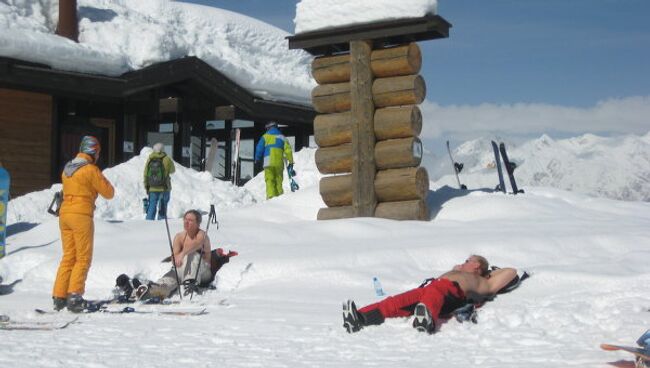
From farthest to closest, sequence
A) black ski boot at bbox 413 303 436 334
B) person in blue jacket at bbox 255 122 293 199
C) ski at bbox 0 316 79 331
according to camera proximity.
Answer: person in blue jacket at bbox 255 122 293 199 → ski at bbox 0 316 79 331 → black ski boot at bbox 413 303 436 334

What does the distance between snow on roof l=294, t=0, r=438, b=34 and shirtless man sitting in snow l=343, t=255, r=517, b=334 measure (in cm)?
538

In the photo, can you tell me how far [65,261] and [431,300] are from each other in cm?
352

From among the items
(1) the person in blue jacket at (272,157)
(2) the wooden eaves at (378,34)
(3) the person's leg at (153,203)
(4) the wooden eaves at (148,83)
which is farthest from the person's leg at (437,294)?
(4) the wooden eaves at (148,83)

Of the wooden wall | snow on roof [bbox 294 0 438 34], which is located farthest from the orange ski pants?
the wooden wall

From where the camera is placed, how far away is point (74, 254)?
25.0 ft

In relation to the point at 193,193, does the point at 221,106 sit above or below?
above

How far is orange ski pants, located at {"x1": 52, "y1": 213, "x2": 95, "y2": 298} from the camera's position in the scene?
7477 mm

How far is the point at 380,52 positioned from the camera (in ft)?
38.9

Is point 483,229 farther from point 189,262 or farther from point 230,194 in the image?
point 230,194

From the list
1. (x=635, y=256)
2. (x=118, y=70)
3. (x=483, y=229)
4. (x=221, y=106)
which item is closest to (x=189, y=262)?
(x=483, y=229)

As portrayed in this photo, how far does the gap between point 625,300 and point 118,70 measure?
51.1 feet

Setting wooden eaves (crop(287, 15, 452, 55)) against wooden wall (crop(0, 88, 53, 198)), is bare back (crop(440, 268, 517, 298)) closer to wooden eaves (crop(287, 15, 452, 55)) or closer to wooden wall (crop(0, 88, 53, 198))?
wooden eaves (crop(287, 15, 452, 55))

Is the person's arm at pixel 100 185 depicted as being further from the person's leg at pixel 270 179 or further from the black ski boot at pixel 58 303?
the person's leg at pixel 270 179

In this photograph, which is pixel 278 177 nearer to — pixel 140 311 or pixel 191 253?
pixel 191 253
